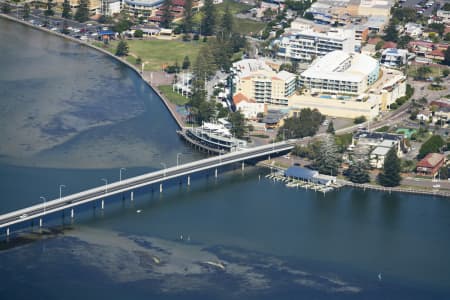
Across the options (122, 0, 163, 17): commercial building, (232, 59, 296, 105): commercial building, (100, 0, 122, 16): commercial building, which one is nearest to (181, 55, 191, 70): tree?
(232, 59, 296, 105): commercial building

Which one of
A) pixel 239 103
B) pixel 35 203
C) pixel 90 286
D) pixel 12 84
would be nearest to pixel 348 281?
pixel 90 286

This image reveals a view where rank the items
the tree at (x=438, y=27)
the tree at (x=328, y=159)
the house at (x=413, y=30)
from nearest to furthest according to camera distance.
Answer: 1. the tree at (x=328, y=159)
2. the house at (x=413, y=30)
3. the tree at (x=438, y=27)

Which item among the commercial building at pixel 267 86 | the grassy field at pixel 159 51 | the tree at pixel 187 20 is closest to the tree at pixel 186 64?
the grassy field at pixel 159 51

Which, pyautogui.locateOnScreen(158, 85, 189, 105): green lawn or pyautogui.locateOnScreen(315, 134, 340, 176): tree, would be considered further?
pyautogui.locateOnScreen(158, 85, 189, 105): green lawn

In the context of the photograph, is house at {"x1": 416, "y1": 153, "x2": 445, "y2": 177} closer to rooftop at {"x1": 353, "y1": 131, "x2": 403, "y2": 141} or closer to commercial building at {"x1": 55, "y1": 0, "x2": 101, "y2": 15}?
rooftop at {"x1": 353, "y1": 131, "x2": 403, "y2": 141}

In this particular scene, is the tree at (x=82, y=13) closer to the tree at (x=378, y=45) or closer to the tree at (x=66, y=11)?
the tree at (x=66, y=11)

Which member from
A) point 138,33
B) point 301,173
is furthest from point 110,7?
point 301,173
